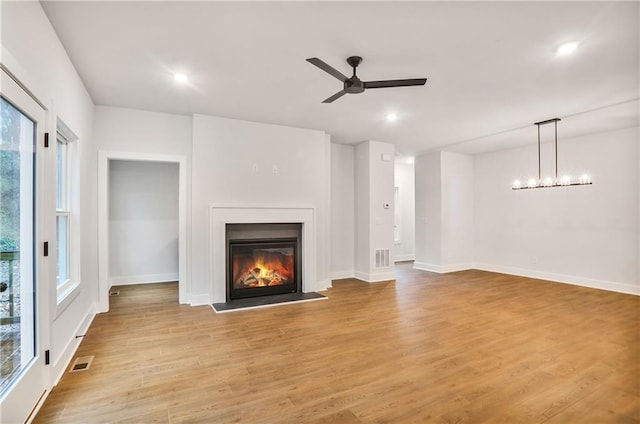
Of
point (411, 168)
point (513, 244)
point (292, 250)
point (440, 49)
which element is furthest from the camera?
point (411, 168)

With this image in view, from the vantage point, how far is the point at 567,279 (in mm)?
6152

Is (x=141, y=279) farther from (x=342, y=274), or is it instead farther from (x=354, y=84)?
(x=354, y=84)

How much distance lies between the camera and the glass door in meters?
1.86

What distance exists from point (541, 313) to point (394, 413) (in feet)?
10.5

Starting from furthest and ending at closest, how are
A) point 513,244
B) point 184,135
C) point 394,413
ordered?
point 513,244, point 184,135, point 394,413

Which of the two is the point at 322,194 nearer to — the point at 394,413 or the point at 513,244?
the point at 394,413

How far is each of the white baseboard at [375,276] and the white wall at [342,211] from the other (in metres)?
0.22

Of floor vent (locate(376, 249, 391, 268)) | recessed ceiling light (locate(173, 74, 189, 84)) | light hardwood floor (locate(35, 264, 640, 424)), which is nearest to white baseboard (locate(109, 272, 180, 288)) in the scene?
light hardwood floor (locate(35, 264, 640, 424))

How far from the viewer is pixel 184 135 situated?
4770 mm

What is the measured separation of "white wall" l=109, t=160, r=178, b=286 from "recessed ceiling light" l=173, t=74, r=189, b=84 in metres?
2.97

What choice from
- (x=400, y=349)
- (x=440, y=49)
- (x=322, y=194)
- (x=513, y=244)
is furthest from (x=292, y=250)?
(x=513, y=244)

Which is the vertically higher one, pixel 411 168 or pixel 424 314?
pixel 411 168

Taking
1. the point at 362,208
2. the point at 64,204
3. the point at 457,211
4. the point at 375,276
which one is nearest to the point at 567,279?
the point at 457,211

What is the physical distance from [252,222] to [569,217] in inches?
227
